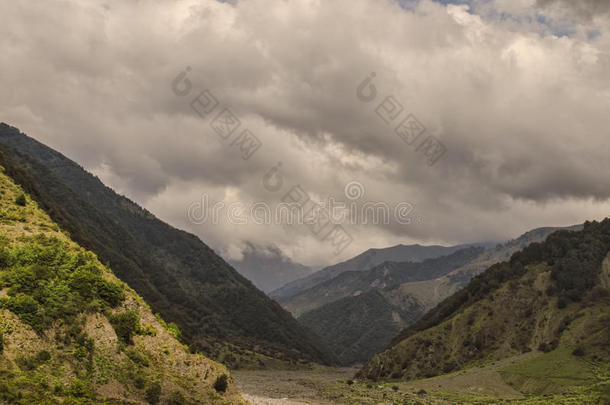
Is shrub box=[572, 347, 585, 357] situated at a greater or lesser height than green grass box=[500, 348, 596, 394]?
greater

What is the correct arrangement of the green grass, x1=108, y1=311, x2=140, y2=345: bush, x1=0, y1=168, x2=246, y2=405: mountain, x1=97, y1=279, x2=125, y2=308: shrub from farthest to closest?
the green grass, x1=97, y1=279, x2=125, y2=308: shrub, x1=108, y1=311, x2=140, y2=345: bush, x1=0, y1=168, x2=246, y2=405: mountain

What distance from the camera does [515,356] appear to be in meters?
119

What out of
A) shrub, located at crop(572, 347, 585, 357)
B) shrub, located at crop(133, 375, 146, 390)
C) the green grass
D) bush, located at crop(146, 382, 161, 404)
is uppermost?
shrub, located at crop(133, 375, 146, 390)

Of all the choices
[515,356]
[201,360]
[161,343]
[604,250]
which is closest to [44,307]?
[161,343]

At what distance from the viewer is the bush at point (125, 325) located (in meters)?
41.3

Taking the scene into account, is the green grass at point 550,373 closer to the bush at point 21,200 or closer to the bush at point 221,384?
the bush at point 221,384

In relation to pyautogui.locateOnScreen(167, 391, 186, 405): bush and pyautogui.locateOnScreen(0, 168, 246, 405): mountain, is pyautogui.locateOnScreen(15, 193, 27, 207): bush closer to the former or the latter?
pyautogui.locateOnScreen(0, 168, 246, 405): mountain

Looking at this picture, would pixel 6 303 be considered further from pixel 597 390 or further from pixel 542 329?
pixel 542 329

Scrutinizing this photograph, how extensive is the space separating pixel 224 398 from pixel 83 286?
19144mm

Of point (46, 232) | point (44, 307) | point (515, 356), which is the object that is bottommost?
point (515, 356)

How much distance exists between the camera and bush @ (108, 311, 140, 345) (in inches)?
1626

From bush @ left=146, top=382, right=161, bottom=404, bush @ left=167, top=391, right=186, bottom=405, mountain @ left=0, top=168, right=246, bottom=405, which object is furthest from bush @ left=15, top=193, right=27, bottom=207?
bush @ left=167, top=391, right=186, bottom=405

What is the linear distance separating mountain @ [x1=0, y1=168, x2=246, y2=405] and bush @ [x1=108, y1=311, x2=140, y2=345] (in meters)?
0.10

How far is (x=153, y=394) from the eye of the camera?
1421 inches
